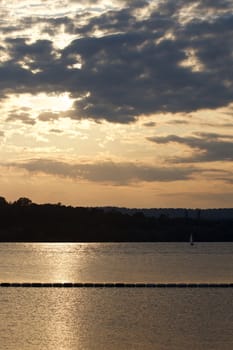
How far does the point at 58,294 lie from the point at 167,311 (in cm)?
1569

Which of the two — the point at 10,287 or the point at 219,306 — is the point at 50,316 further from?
the point at 10,287

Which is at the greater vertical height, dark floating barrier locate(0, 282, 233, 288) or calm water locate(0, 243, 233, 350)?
dark floating barrier locate(0, 282, 233, 288)

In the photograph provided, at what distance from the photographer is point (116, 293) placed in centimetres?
6372

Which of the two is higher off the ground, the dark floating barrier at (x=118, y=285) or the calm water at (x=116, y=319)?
the dark floating barrier at (x=118, y=285)

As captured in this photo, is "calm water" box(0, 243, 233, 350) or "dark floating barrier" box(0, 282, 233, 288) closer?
"calm water" box(0, 243, 233, 350)

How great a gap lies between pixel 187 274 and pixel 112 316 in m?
45.9

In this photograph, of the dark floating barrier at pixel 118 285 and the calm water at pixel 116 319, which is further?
the dark floating barrier at pixel 118 285

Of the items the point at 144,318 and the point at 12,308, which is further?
the point at 12,308

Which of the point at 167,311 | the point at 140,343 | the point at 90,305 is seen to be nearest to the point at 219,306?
the point at 167,311

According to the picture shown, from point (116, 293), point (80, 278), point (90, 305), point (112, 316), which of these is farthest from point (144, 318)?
point (80, 278)

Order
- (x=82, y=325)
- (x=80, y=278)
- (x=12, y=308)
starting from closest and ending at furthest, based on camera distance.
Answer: (x=82, y=325)
(x=12, y=308)
(x=80, y=278)

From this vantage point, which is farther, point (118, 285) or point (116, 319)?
point (118, 285)

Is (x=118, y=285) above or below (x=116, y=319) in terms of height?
above

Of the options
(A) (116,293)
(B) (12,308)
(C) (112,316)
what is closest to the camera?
(C) (112,316)
